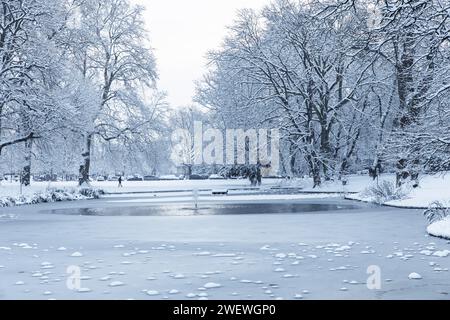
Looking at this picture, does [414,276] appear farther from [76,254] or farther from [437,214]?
[437,214]

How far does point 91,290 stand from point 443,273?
558cm

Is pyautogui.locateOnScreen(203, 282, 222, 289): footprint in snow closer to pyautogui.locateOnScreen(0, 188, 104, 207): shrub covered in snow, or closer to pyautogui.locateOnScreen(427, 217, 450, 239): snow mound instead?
pyautogui.locateOnScreen(427, 217, 450, 239): snow mound

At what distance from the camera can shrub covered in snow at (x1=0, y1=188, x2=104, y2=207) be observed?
107ft

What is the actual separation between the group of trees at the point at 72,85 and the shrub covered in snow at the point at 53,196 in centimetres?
168

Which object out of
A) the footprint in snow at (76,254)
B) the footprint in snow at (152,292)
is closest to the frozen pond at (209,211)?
the footprint in snow at (76,254)

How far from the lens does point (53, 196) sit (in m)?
37.3

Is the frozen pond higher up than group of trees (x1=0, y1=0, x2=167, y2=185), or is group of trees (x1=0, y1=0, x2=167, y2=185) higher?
group of trees (x1=0, y1=0, x2=167, y2=185)

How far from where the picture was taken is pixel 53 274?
9.89 metres

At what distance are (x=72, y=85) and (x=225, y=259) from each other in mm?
28480

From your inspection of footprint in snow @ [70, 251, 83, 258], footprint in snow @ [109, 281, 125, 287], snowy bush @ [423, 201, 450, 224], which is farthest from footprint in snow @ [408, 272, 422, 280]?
snowy bush @ [423, 201, 450, 224]

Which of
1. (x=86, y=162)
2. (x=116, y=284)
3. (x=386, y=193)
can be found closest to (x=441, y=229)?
(x=116, y=284)

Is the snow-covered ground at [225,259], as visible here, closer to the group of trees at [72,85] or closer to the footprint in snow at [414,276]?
the footprint in snow at [414,276]

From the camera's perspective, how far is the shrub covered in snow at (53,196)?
3261cm

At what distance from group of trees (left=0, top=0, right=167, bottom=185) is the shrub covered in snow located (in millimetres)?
1676
